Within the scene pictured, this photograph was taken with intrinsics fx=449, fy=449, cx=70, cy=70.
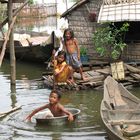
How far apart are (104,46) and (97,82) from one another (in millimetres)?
3265

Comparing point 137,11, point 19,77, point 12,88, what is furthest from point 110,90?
point 19,77

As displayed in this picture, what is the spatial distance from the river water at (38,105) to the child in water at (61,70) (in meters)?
0.43

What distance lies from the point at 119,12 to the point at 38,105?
5.15m

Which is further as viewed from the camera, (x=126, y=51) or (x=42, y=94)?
(x=126, y=51)

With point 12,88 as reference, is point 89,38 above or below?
above

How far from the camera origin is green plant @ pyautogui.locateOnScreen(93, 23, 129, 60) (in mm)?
14750

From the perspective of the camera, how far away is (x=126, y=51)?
15.6 m

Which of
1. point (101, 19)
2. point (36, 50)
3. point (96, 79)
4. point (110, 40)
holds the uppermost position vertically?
point (101, 19)

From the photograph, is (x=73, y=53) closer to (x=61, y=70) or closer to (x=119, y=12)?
(x=61, y=70)

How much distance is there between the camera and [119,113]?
310 inches

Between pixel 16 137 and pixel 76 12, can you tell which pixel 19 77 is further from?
pixel 16 137

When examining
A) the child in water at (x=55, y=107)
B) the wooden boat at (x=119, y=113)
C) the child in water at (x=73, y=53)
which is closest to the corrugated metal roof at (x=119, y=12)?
the child in water at (x=73, y=53)

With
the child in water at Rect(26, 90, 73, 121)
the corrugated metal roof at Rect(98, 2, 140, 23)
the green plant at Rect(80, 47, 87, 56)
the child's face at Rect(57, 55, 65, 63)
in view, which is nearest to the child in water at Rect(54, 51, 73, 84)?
the child's face at Rect(57, 55, 65, 63)

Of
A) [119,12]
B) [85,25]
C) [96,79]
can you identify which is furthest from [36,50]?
[96,79]
